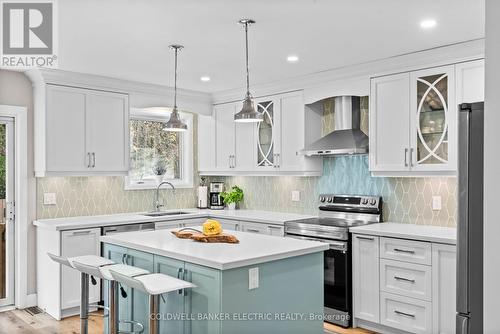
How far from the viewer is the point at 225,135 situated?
5988 mm

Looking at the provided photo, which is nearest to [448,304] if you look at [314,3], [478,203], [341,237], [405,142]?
[341,237]

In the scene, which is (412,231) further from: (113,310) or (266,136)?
(113,310)

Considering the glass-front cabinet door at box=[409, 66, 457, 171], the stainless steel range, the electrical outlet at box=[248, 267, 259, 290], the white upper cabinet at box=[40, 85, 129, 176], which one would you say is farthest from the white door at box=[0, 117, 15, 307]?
the glass-front cabinet door at box=[409, 66, 457, 171]

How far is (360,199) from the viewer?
477cm

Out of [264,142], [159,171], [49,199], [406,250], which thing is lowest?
[406,250]

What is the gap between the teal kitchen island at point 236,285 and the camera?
2.67 meters

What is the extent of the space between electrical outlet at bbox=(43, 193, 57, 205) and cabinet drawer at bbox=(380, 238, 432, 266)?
3434 millimetres

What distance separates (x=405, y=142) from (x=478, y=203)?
6.77 feet

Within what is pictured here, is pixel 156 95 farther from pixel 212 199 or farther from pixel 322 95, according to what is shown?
pixel 322 95

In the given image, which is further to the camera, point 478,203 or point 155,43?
point 155,43

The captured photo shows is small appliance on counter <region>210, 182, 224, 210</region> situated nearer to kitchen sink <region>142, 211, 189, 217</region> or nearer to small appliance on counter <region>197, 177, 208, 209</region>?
small appliance on counter <region>197, 177, 208, 209</region>

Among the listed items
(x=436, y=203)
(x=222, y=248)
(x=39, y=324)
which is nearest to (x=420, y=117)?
(x=436, y=203)

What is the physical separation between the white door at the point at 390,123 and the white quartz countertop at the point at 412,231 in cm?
54

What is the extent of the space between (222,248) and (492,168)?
2120mm
